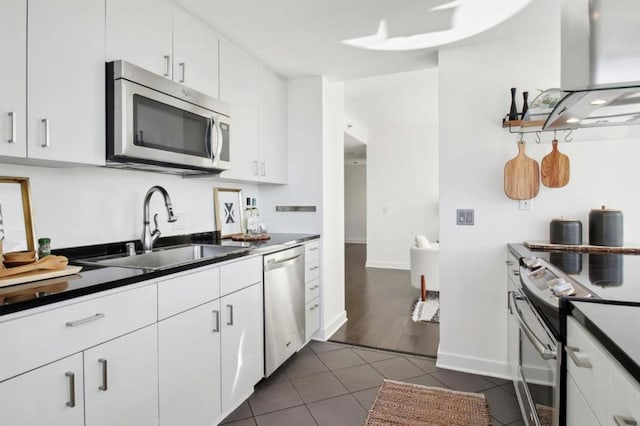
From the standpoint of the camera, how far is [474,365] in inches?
102

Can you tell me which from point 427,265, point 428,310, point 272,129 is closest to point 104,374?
point 272,129

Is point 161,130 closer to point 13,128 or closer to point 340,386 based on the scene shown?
point 13,128

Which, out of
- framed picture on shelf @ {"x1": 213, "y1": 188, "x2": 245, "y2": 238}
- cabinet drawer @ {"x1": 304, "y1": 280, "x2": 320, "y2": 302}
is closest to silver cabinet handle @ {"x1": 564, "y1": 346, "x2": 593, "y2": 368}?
cabinet drawer @ {"x1": 304, "y1": 280, "x2": 320, "y2": 302}

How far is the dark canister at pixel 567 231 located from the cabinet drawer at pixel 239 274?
1885 mm

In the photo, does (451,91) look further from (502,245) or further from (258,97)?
(258,97)

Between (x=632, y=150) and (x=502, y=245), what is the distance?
37.9 inches

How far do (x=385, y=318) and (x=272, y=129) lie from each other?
2194 millimetres

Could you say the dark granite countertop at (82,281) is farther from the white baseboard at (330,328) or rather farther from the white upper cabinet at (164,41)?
the white baseboard at (330,328)

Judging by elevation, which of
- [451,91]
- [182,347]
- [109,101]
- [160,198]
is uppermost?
[451,91]

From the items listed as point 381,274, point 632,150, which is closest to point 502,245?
point 632,150

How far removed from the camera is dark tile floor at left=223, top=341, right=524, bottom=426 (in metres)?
1.99

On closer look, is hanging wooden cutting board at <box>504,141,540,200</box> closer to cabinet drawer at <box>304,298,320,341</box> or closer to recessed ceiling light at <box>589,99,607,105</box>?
recessed ceiling light at <box>589,99,607,105</box>

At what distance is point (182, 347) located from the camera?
1.63 meters

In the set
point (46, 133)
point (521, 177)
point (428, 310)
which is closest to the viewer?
point (46, 133)
